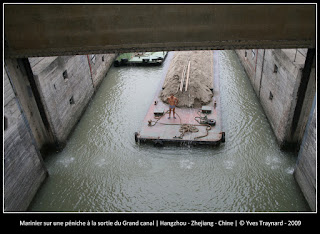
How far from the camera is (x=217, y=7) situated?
11070 millimetres

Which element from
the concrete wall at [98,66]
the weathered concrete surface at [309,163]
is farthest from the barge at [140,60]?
the weathered concrete surface at [309,163]

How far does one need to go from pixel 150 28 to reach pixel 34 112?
25.8 ft

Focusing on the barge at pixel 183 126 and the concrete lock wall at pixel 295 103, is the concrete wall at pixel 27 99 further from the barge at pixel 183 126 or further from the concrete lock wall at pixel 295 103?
the concrete lock wall at pixel 295 103

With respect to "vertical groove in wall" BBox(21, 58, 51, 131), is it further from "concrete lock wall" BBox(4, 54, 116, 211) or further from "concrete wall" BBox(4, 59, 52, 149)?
"concrete wall" BBox(4, 59, 52, 149)

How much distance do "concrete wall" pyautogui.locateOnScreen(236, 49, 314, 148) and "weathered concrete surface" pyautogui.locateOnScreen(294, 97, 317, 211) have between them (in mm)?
2245

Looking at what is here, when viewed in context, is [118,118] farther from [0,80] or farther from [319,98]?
[319,98]

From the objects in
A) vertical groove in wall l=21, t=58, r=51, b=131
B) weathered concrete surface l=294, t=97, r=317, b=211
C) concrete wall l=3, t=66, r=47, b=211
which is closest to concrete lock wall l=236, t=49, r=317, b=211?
weathered concrete surface l=294, t=97, r=317, b=211

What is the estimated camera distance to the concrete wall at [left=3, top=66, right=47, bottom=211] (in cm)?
1100

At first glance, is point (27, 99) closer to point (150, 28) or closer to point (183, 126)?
point (150, 28)

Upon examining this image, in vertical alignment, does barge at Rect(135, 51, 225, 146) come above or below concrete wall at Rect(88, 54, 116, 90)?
below

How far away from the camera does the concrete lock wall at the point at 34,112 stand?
37.1 ft

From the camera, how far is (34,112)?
14.4 m

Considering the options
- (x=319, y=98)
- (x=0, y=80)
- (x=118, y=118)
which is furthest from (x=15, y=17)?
(x=319, y=98)

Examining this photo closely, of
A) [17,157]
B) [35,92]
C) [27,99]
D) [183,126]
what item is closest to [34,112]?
[27,99]
